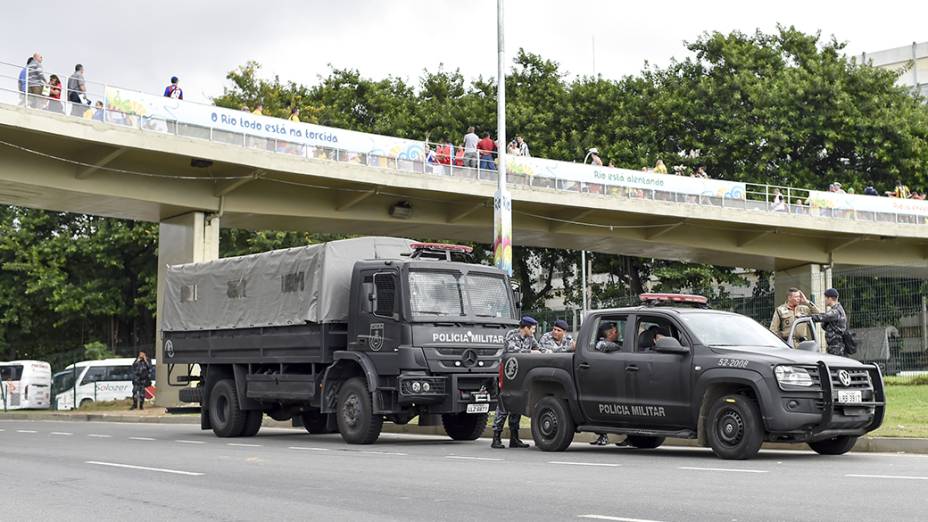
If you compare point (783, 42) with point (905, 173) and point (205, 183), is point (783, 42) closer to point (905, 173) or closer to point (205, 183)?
point (905, 173)

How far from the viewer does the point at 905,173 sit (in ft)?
170

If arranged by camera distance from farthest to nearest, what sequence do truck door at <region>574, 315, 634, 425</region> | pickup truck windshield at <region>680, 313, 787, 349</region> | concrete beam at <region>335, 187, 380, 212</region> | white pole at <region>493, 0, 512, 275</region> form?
concrete beam at <region>335, 187, 380, 212</region> < white pole at <region>493, 0, 512, 275</region> < truck door at <region>574, 315, 634, 425</region> < pickup truck windshield at <region>680, 313, 787, 349</region>

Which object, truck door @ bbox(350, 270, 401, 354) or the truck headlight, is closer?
the truck headlight

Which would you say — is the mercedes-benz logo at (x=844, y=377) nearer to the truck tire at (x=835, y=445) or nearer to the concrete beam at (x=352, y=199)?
the truck tire at (x=835, y=445)

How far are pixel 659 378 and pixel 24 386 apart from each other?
35.5 metres

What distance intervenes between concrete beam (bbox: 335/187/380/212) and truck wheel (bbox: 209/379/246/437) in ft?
49.8

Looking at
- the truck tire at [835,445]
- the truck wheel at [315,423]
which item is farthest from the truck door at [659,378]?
the truck wheel at [315,423]

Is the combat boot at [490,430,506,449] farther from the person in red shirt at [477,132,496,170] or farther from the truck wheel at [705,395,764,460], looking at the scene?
the person in red shirt at [477,132,496,170]

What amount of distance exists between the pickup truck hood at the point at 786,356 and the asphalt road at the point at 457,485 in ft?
3.53

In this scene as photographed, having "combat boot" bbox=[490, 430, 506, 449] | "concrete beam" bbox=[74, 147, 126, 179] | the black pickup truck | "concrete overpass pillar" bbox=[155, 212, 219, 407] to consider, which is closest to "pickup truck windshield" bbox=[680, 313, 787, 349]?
the black pickup truck

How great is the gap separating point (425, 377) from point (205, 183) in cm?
1843

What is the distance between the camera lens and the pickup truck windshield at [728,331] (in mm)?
13695

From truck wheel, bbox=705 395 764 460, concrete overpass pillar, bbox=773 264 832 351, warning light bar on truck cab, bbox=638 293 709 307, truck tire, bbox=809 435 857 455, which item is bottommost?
truck tire, bbox=809 435 857 455

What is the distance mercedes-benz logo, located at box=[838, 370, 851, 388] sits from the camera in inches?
504
